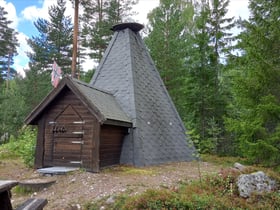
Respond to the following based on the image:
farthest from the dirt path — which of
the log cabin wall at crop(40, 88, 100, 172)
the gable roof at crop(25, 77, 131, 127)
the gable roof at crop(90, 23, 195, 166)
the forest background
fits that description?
the gable roof at crop(25, 77, 131, 127)

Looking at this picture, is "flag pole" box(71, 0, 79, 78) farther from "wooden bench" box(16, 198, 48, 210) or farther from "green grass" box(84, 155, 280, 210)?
"wooden bench" box(16, 198, 48, 210)

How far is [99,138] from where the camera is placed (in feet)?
26.4

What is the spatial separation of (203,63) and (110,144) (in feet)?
24.6

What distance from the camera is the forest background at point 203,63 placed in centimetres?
771

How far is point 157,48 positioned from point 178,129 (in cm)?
670

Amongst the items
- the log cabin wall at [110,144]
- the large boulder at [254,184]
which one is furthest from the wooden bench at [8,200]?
the log cabin wall at [110,144]

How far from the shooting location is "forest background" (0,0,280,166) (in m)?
7.71

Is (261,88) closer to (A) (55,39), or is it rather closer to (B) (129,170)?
(B) (129,170)

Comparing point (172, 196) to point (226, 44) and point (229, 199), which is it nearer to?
point (229, 199)

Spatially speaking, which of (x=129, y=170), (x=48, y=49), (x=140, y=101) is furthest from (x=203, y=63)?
(x=48, y=49)

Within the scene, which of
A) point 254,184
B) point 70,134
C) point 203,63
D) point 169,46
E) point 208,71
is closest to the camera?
point 254,184

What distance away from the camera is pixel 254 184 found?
5.71m

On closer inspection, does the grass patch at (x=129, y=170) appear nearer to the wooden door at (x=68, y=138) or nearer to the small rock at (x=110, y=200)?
the wooden door at (x=68, y=138)

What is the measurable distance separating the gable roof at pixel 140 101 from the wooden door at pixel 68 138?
1802 millimetres
